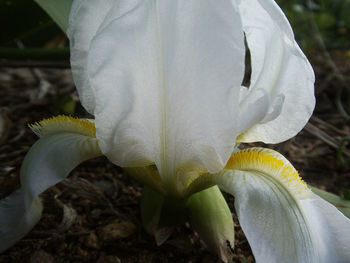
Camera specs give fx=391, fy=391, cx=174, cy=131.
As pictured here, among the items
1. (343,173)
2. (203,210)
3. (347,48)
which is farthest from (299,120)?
(347,48)

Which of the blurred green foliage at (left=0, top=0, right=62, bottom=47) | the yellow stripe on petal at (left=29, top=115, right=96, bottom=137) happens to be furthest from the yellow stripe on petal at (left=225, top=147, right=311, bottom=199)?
the blurred green foliage at (left=0, top=0, right=62, bottom=47)

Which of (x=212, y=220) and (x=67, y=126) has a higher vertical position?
(x=67, y=126)

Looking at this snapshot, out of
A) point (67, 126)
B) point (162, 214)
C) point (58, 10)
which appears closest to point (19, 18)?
point (58, 10)

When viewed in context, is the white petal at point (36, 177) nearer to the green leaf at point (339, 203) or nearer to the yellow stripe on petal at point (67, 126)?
the yellow stripe on petal at point (67, 126)

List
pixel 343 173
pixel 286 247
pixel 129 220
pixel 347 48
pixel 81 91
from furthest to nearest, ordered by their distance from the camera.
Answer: pixel 347 48, pixel 343 173, pixel 129 220, pixel 81 91, pixel 286 247

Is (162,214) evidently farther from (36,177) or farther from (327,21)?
(327,21)

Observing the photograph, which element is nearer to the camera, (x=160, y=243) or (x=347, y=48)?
(x=160, y=243)

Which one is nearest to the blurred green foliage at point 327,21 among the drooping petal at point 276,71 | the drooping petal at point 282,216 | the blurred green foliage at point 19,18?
the blurred green foliage at point 19,18

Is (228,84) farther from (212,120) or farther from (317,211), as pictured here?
(317,211)
